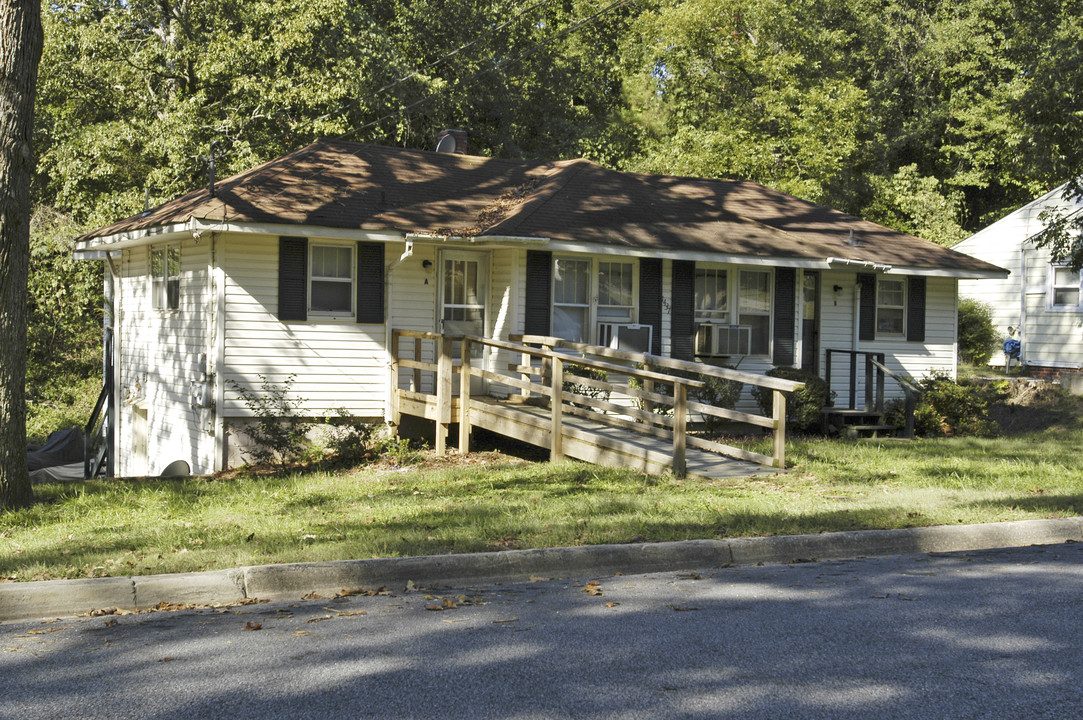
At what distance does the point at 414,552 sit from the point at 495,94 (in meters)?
25.0

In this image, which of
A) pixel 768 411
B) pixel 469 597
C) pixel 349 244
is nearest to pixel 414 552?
pixel 469 597

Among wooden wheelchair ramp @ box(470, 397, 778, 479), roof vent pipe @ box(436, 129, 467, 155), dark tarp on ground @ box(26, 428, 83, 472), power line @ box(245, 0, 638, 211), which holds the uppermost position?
power line @ box(245, 0, 638, 211)

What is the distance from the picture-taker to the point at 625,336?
52.4ft

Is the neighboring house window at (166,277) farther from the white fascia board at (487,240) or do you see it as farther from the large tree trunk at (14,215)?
the large tree trunk at (14,215)

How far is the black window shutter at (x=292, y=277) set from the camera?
14.6 m

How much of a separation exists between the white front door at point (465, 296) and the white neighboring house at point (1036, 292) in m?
16.2

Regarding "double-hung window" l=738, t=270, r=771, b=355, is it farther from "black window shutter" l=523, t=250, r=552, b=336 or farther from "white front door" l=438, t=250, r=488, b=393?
"white front door" l=438, t=250, r=488, b=393

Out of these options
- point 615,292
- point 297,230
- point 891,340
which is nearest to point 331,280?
point 297,230

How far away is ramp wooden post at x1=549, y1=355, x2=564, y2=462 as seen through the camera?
12.0 meters

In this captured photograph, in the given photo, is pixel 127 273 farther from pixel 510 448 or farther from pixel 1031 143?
pixel 1031 143

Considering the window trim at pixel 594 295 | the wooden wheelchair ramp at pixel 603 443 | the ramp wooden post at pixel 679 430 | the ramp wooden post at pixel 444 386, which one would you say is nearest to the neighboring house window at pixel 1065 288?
the window trim at pixel 594 295

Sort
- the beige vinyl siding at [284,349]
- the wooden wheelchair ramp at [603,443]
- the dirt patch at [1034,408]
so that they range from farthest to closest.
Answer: the dirt patch at [1034,408]
the beige vinyl siding at [284,349]
the wooden wheelchair ramp at [603,443]

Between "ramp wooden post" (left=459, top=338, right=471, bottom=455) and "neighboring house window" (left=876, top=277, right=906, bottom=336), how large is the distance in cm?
884

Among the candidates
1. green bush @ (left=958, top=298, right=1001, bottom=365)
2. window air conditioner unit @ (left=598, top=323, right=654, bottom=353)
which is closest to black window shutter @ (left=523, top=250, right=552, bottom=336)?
window air conditioner unit @ (left=598, top=323, right=654, bottom=353)
